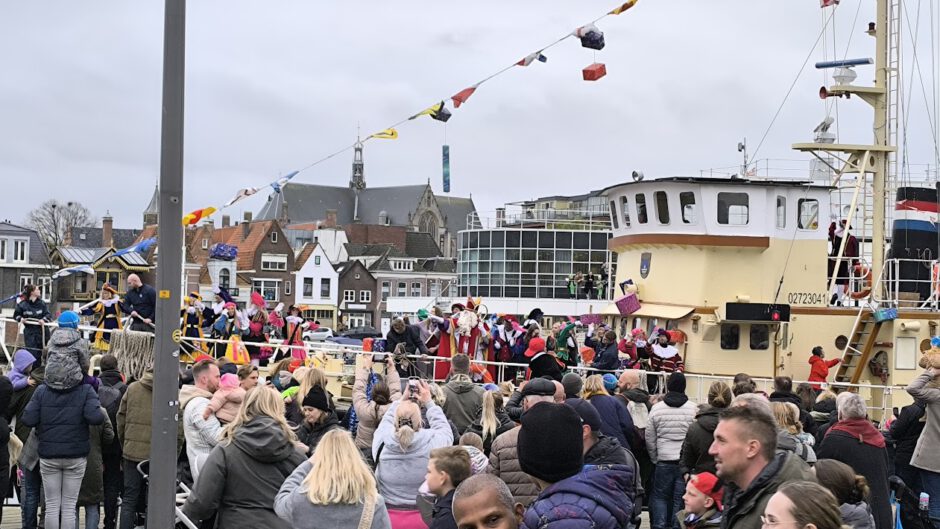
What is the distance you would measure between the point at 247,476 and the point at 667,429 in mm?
4952

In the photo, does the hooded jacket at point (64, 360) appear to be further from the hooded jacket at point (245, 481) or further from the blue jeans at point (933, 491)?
the blue jeans at point (933, 491)

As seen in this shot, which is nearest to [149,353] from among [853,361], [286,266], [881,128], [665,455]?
[665,455]

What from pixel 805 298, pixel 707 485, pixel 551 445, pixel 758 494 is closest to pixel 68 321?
pixel 707 485

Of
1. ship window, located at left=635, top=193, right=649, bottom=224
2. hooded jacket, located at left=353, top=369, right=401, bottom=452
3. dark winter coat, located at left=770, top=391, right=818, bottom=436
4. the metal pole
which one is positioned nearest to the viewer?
the metal pole

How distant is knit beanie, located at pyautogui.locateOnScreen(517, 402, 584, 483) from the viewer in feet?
16.6

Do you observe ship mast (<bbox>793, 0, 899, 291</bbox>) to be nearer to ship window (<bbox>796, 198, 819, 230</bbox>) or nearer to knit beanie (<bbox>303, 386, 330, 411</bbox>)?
ship window (<bbox>796, 198, 819, 230</bbox>)

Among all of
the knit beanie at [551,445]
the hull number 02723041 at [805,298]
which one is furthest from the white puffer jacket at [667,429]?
the hull number 02723041 at [805,298]

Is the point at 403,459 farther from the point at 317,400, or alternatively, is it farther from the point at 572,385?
the point at 572,385

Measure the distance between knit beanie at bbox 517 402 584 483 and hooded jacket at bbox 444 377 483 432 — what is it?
5.21 m

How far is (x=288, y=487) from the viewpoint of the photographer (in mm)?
6156

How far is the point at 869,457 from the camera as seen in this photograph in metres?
8.54

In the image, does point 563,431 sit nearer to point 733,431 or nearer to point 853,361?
point 733,431

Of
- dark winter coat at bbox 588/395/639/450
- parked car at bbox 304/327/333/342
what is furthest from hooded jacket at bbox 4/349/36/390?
parked car at bbox 304/327/333/342

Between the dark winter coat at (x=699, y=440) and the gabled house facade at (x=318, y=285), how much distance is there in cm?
8103
